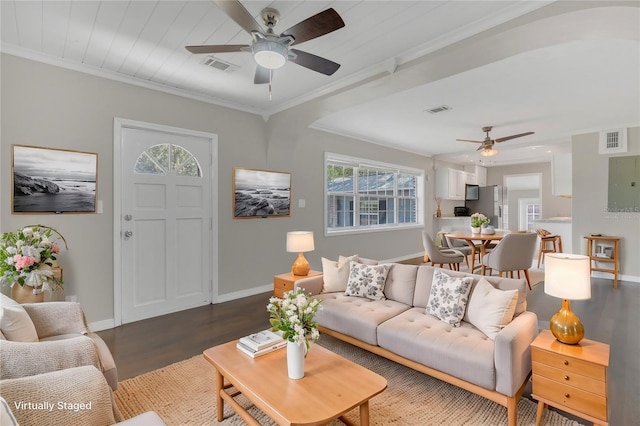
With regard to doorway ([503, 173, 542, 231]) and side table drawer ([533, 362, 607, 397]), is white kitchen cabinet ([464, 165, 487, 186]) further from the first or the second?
side table drawer ([533, 362, 607, 397])

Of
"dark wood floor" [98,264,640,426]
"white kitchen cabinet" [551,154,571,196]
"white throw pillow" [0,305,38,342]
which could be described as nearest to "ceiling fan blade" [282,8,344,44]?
"white throw pillow" [0,305,38,342]

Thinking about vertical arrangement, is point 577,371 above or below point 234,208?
below

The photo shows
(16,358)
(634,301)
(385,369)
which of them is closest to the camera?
(16,358)

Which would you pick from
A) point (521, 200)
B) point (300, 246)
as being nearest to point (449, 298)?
point (300, 246)

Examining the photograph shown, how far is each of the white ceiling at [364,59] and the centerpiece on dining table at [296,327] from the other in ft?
6.58

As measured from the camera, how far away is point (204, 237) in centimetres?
→ 410

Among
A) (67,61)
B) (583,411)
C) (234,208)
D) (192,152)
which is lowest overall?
(583,411)

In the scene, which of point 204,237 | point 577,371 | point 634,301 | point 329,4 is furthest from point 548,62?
point 204,237

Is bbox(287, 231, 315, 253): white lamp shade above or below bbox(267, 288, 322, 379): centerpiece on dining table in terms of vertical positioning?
above

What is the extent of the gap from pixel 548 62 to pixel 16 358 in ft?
14.4

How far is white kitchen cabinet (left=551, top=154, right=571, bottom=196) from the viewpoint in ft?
22.4

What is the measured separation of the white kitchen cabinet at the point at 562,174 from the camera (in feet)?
22.4

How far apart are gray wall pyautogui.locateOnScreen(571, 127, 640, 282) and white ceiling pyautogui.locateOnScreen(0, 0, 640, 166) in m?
0.67

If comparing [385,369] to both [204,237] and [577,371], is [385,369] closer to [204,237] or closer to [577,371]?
[577,371]
